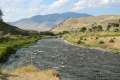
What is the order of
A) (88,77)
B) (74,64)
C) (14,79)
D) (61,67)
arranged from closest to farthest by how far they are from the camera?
(14,79), (88,77), (61,67), (74,64)

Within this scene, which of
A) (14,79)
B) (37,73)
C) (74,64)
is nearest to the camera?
(14,79)

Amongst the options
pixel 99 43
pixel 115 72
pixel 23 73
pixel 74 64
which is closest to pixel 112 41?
pixel 99 43

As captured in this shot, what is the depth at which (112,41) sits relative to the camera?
13100cm

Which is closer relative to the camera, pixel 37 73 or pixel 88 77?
pixel 37 73

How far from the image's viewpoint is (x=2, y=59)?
79938 mm

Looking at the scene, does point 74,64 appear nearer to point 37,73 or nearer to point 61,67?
point 61,67

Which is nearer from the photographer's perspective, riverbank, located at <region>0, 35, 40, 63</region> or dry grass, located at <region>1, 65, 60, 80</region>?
dry grass, located at <region>1, 65, 60, 80</region>

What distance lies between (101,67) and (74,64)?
7.23 m

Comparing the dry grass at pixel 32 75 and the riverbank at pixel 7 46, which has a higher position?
the dry grass at pixel 32 75

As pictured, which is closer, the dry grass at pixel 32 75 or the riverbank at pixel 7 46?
the dry grass at pixel 32 75

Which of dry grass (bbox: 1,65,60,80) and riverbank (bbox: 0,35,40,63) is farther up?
dry grass (bbox: 1,65,60,80)

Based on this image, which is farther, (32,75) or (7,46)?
(7,46)

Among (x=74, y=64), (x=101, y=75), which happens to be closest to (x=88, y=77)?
(x=101, y=75)

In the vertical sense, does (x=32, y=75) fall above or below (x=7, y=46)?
above
